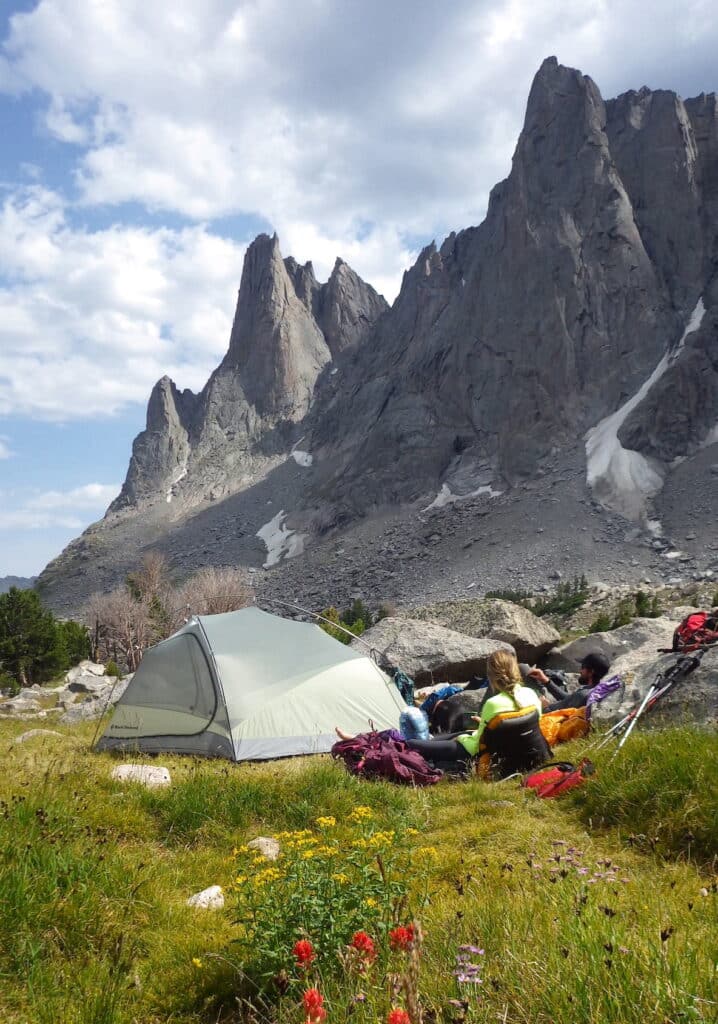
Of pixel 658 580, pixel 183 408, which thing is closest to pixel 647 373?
pixel 658 580

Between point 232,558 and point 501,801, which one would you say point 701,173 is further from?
point 501,801

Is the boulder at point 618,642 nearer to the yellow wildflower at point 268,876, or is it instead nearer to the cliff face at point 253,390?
the yellow wildflower at point 268,876

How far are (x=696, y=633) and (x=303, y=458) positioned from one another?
347ft

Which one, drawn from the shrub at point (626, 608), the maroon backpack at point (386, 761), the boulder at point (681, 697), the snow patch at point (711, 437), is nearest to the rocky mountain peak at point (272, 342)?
the snow patch at point (711, 437)

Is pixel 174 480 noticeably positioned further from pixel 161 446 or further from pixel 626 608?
pixel 626 608

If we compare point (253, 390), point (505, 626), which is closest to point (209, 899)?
point (505, 626)

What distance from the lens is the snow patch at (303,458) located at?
110 metres

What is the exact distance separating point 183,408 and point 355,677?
140m

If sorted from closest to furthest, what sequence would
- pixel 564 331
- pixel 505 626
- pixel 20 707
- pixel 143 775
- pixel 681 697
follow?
pixel 681 697
pixel 143 775
pixel 505 626
pixel 20 707
pixel 564 331

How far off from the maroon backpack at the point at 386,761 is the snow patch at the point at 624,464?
179 feet

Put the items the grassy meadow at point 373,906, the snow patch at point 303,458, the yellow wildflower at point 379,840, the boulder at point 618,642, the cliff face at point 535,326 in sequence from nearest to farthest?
the grassy meadow at point 373,906, the yellow wildflower at point 379,840, the boulder at point 618,642, the cliff face at point 535,326, the snow patch at point 303,458

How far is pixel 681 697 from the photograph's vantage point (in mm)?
6891

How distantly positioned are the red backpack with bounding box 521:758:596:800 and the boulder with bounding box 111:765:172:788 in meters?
3.74

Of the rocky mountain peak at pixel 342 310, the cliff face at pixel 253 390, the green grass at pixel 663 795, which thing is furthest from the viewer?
the rocky mountain peak at pixel 342 310
